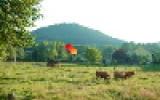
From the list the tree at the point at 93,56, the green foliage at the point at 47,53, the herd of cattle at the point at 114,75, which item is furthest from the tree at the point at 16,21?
the green foliage at the point at 47,53

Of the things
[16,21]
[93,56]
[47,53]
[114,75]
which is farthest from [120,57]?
[16,21]

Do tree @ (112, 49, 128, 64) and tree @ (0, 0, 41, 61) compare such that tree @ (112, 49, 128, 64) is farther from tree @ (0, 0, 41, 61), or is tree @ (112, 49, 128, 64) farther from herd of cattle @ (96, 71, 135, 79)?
A: tree @ (0, 0, 41, 61)

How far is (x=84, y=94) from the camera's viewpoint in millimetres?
31641

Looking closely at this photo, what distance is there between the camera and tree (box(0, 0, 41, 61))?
37.2m

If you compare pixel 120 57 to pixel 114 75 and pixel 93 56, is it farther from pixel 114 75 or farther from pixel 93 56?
pixel 114 75

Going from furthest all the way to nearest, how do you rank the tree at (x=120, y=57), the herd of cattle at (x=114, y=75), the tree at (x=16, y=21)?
1. the tree at (x=120, y=57)
2. the herd of cattle at (x=114, y=75)
3. the tree at (x=16, y=21)

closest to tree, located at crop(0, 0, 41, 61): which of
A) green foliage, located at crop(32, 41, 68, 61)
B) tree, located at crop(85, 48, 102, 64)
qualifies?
tree, located at crop(85, 48, 102, 64)

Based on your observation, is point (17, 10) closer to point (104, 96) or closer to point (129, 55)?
point (104, 96)

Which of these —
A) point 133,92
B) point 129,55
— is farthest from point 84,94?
point 129,55

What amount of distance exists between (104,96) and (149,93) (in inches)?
158

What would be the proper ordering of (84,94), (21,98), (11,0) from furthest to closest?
(11,0), (84,94), (21,98)

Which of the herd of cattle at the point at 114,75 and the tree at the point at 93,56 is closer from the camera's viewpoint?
the herd of cattle at the point at 114,75

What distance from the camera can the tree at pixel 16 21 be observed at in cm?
3719

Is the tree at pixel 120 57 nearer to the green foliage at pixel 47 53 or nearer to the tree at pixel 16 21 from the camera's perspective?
the green foliage at pixel 47 53
